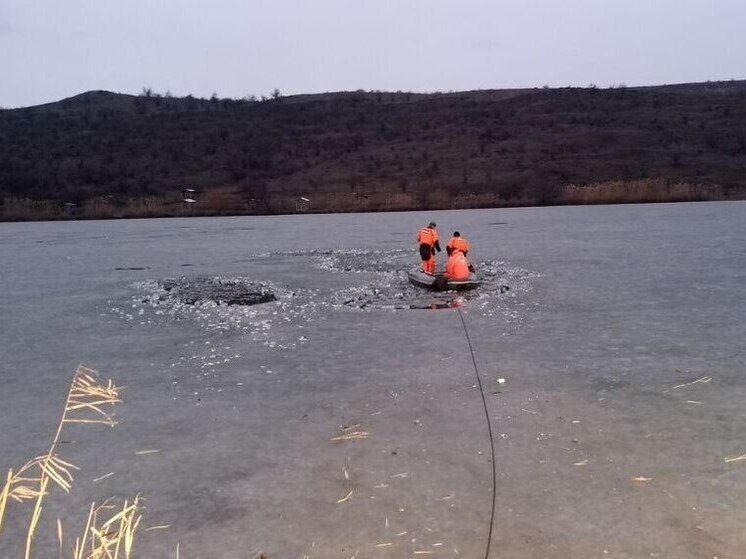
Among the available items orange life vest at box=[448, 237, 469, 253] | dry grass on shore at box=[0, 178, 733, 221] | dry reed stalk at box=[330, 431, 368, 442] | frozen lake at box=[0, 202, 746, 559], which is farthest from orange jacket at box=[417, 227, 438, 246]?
dry grass on shore at box=[0, 178, 733, 221]

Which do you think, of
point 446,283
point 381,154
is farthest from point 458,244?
point 381,154

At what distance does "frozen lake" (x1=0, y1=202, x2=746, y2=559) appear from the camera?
14.2 ft

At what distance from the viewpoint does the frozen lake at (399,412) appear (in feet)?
14.2

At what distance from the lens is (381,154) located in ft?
192

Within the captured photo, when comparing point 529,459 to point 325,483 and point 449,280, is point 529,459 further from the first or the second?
point 449,280

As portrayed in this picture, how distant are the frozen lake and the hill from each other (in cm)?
2802

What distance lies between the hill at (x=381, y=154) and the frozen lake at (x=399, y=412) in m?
28.0

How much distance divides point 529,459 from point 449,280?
8473 mm

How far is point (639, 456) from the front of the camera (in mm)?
5270

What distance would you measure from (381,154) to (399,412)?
5313 centimetres

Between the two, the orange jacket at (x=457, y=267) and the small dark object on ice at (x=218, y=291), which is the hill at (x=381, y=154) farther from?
the orange jacket at (x=457, y=267)

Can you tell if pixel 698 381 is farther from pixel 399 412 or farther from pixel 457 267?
pixel 457 267

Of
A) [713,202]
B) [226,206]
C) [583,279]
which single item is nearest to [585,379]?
[583,279]

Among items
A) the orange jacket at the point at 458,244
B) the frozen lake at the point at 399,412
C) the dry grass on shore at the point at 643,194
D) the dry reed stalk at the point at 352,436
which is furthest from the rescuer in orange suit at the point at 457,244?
the dry grass on shore at the point at 643,194
